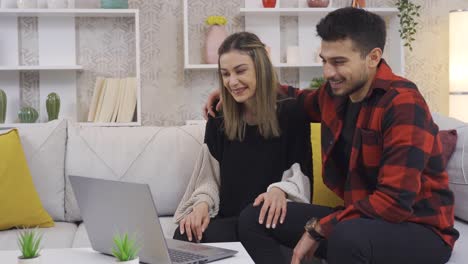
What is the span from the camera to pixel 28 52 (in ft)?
12.8

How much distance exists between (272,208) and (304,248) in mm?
189

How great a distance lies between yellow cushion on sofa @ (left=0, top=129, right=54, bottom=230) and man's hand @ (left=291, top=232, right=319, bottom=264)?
1.04 metres

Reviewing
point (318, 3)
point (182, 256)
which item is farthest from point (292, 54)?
point (182, 256)

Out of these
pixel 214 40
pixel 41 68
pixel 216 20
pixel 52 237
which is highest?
pixel 216 20

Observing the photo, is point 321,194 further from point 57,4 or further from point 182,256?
point 57,4

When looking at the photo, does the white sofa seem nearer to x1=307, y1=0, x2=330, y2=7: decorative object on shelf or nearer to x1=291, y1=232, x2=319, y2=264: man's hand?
x1=291, y1=232, x2=319, y2=264: man's hand

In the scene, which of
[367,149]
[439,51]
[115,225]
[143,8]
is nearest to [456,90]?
[439,51]

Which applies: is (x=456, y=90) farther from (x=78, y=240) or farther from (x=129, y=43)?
(x=78, y=240)

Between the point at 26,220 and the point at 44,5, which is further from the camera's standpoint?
the point at 44,5

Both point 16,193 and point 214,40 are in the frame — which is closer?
point 16,193

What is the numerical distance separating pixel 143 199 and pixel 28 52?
2833 mm

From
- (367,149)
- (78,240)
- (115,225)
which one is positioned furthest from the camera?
(78,240)

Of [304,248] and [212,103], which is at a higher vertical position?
[212,103]

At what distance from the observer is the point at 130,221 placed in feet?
4.63
